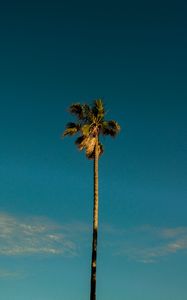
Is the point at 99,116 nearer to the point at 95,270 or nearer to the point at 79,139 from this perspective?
the point at 79,139

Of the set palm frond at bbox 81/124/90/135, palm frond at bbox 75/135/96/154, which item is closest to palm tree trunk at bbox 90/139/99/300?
palm frond at bbox 75/135/96/154

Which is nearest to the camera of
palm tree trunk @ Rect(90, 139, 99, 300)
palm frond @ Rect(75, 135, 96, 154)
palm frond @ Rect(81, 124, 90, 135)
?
palm tree trunk @ Rect(90, 139, 99, 300)

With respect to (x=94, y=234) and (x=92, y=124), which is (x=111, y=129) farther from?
(x=94, y=234)

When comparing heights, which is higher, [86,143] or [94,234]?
[86,143]

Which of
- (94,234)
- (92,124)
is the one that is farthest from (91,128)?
(94,234)

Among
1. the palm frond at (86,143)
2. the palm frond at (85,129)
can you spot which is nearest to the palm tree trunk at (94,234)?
the palm frond at (86,143)

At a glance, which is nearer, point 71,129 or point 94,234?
point 94,234

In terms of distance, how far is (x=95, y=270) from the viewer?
3331cm

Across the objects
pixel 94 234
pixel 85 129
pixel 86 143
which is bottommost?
pixel 94 234

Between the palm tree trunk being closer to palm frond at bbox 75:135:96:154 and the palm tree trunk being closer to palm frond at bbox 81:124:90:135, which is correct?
palm frond at bbox 75:135:96:154

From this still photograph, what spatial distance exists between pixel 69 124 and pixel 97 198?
766 centimetres

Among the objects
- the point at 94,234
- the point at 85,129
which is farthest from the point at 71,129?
the point at 94,234

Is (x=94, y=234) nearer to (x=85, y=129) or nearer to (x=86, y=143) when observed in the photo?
(x=86, y=143)

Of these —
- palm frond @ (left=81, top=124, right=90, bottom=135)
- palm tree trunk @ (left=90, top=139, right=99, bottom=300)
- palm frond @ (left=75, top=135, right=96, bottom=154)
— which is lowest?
palm tree trunk @ (left=90, top=139, right=99, bottom=300)
